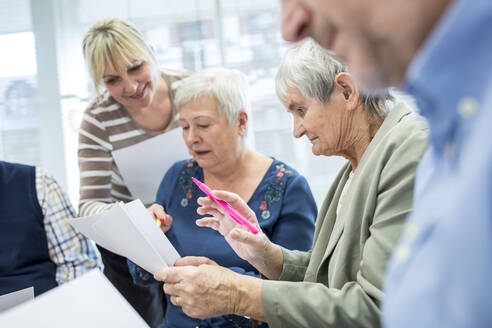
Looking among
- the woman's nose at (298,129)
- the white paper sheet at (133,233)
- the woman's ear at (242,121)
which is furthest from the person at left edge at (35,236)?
the woman's nose at (298,129)

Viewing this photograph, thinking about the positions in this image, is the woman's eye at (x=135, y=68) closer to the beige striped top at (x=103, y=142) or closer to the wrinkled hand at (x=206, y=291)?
the beige striped top at (x=103, y=142)

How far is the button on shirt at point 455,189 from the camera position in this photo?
0.40 m

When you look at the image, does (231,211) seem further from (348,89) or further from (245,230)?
(348,89)

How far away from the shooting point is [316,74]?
48.4 inches

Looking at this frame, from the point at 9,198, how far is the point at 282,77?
3.33 feet

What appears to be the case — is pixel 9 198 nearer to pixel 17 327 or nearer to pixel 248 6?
pixel 17 327

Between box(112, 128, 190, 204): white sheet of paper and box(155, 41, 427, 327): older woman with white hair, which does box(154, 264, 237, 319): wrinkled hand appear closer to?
box(155, 41, 427, 327): older woman with white hair

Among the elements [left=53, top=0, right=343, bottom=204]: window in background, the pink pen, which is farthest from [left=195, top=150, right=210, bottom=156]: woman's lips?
[left=53, top=0, right=343, bottom=204]: window in background

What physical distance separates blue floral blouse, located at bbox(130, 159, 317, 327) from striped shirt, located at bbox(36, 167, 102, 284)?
20 cm

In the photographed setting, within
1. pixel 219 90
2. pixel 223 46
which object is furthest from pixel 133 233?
pixel 223 46

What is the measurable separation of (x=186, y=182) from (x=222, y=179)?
13 centimetres

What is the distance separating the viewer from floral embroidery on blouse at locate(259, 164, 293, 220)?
64.3 inches

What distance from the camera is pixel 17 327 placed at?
85cm

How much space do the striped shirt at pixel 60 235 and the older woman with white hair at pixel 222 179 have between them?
20 centimetres
